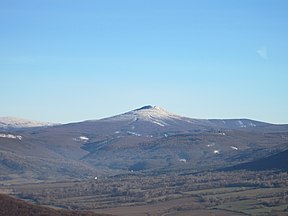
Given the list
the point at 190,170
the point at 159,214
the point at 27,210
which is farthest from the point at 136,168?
the point at 27,210

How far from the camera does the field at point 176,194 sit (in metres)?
92.8

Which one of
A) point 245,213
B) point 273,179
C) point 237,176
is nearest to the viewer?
point 245,213

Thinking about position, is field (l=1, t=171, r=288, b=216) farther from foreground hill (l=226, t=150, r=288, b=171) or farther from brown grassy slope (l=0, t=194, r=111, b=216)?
brown grassy slope (l=0, t=194, r=111, b=216)

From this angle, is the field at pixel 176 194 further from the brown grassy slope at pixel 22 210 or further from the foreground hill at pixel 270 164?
the brown grassy slope at pixel 22 210

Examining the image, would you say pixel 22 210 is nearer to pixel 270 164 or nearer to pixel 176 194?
pixel 176 194

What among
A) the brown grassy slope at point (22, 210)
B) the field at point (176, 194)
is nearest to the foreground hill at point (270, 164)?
the field at point (176, 194)

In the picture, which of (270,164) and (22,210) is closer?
(22,210)

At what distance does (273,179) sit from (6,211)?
84.1 meters

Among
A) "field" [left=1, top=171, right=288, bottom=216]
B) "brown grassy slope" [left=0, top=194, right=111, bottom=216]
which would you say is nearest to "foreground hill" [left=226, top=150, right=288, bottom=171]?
"field" [left=1, top=171, right=288, bottom=216]

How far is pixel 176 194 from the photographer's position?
113438 millimetres

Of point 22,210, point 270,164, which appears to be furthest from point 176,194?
point 22,210

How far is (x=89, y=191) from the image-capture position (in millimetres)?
125375

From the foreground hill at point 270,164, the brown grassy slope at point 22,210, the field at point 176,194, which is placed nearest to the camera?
the brown grassy slope at point 22,210

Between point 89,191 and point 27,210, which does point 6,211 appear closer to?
point 27,210
